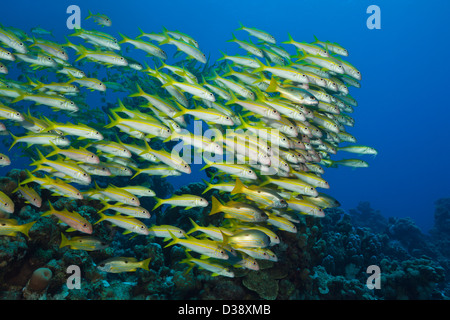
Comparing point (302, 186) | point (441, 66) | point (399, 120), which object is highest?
point (441, 66)

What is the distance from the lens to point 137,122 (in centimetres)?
501

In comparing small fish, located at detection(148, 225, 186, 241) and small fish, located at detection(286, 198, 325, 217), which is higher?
small fish, located at detection(286, 198, 325, 217)

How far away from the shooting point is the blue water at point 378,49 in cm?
7906

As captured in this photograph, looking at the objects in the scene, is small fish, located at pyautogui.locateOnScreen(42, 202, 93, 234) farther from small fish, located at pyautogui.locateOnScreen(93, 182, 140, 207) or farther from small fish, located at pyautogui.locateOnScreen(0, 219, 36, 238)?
small fish, located at pyautogui.locateOnScreen(93, 182, 140, 207)

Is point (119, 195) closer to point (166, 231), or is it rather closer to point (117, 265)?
point (166, 231)

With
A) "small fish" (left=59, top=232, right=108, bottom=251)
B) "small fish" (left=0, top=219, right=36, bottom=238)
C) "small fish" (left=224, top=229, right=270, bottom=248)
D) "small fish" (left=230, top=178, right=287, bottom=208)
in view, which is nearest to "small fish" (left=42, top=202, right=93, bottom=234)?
"small fish" (left=59, top=232, right=108, bottom=251)

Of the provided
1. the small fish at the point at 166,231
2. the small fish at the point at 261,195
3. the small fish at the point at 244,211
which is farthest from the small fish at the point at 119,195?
the small fish at the point at 261,195

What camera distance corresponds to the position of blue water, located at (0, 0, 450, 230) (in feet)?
259

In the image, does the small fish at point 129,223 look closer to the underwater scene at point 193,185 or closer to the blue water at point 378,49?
the underwater scene at point 193,185

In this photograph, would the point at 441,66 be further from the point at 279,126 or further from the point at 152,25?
the point at 279,126

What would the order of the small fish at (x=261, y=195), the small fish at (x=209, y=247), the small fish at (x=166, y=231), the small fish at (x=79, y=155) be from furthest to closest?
1. the small fish at (x=79, y=155)
2. the small fish at (x=166, y=231)
3. the small fish at (x=261, y=195)
4. the small fish at (x=209, y=247)

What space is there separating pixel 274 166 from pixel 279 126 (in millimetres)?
787

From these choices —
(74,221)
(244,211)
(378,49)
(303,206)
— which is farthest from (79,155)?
(378,49)
